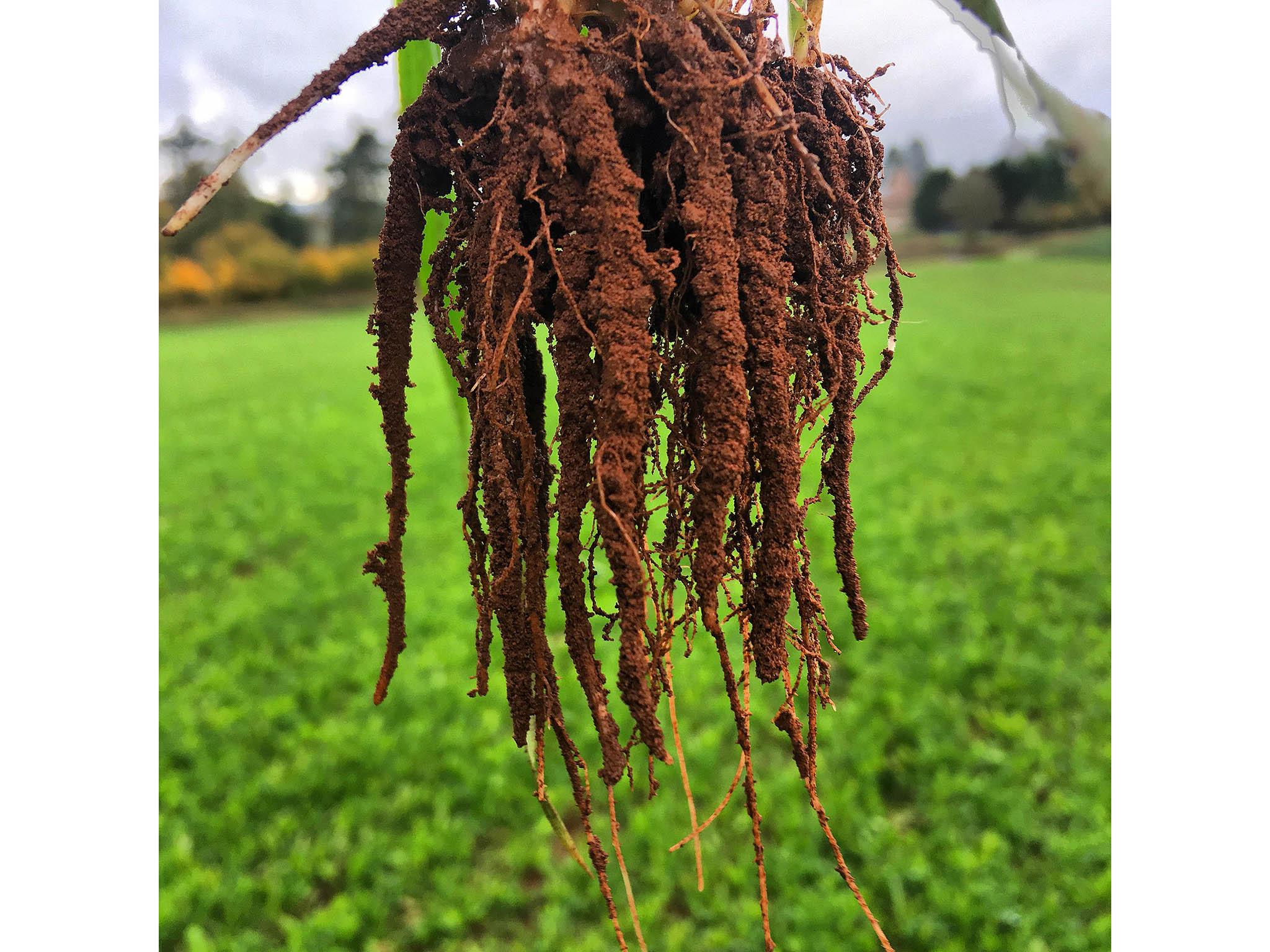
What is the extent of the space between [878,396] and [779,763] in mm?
2181

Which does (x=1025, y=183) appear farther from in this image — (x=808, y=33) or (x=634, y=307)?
(x=634, y=307)

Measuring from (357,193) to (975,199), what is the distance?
3247 mm

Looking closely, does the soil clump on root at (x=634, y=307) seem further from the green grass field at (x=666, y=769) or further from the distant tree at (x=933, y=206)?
the distant tree at (x=933, y=206)

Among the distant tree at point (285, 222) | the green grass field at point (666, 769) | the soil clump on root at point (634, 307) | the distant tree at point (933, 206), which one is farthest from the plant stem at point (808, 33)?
the distant tree at point (285, 222)

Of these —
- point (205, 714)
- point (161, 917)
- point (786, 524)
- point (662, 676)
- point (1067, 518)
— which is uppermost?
point (786, 524)

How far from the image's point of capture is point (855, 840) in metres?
1.28

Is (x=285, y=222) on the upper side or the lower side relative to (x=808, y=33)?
upper

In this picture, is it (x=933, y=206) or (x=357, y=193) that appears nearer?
(x=933, y=206)

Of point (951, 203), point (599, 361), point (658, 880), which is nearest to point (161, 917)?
point (658, 880)

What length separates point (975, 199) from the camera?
3.21 metres

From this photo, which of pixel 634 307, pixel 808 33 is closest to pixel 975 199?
pixel 808 33

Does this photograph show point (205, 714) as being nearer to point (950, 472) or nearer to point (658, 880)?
point (658, 880)

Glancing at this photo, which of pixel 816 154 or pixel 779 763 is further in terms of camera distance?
pixel 779 763

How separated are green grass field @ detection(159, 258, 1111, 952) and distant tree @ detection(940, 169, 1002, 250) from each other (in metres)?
1.07
